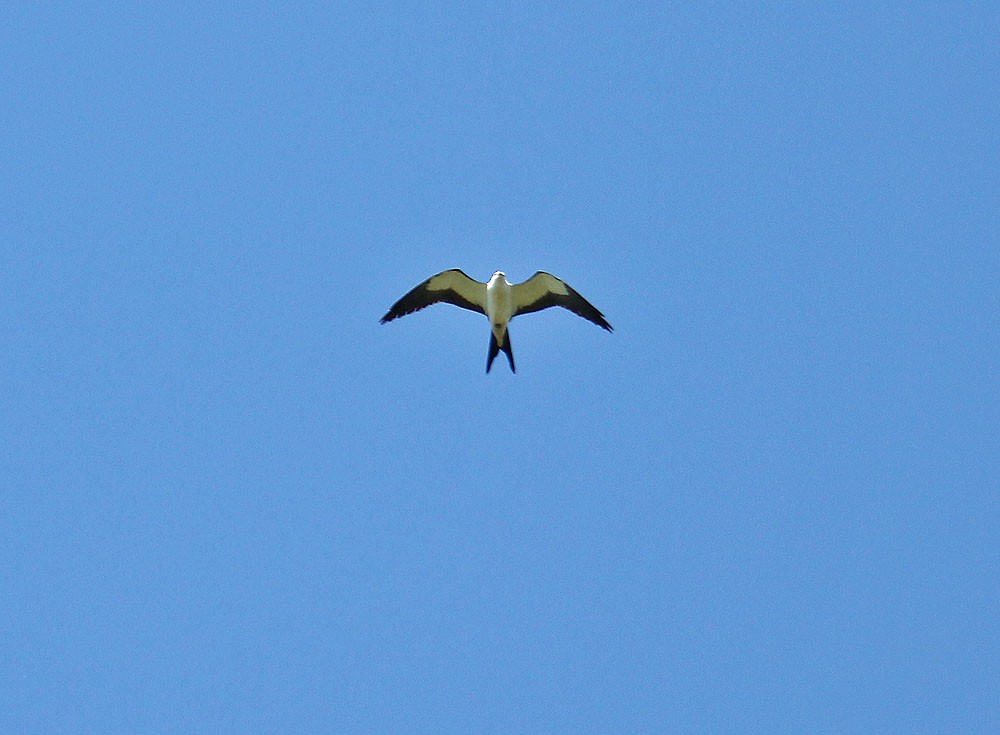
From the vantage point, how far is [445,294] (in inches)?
756

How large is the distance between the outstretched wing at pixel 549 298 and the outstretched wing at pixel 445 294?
1.93 ft

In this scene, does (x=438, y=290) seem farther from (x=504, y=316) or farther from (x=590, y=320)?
(x=590, y=320)

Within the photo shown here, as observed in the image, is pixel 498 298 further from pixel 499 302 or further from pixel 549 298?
pixel 549 298

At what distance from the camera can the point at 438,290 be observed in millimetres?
19141

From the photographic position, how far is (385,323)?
18.6 m

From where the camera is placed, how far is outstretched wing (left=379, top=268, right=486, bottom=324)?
18828 millimetres

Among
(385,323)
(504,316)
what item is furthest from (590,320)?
(385,323)

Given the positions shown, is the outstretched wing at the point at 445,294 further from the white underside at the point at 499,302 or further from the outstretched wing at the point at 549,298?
the outstretched wing at the point at 549,298

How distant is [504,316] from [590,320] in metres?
1.32

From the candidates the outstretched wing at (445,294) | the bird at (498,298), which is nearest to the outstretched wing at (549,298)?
the bird at (498,298)

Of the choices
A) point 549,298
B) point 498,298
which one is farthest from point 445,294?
point 549,298

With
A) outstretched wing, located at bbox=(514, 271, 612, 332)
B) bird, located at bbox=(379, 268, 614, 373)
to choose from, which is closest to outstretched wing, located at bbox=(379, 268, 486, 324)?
bird, located at bbox=(379, 268, 614, 373)

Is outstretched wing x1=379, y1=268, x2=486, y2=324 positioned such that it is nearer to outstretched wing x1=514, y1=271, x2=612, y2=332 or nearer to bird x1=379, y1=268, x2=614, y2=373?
bird x1=379, y1=268, x2=614, y2=373

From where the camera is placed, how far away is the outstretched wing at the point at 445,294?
18.8 meters
